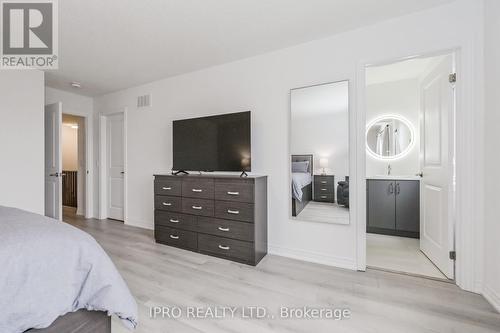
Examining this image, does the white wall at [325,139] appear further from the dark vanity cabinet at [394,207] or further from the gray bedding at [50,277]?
the gray bedding at [50,277]

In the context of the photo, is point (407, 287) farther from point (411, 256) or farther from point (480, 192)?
point (480, 192)

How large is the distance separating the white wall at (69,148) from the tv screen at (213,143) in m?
4.89

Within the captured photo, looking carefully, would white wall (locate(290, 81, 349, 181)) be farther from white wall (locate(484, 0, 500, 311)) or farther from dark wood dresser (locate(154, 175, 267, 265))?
white wall (locate(484, 0, 500, 311))

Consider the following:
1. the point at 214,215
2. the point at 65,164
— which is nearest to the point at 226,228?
the point at 214,215

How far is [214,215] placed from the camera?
8.45ft

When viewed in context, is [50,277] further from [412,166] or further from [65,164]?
[65,164]

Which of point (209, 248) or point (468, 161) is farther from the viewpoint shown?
point (209, 248)

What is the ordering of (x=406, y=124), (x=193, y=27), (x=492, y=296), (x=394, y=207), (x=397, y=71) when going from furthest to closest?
(x=406, y=124), (x=397, y=71), (x=394, y=207), (x=193, y=27), (x=492, y=296)

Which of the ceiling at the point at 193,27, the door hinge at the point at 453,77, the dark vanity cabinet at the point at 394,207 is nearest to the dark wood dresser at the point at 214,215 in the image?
the ceiling at the point at 193,27

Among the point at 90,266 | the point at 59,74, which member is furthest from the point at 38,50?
the point at 90,266

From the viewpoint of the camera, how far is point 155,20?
207 cm

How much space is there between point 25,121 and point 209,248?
3.00m

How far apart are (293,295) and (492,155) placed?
187cm

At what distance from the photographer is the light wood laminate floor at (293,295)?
58.1 inches
